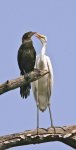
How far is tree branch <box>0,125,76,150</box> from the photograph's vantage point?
8989mm

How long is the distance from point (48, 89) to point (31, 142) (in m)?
2.52

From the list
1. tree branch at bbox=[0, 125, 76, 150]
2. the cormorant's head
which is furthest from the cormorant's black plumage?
tree branch at bbox=[0, 125, 76, 150]

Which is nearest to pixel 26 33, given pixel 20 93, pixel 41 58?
pixel 41 58

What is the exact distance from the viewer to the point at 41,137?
9156mm

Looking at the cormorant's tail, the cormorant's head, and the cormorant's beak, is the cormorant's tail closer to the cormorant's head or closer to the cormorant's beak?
the cormorant's head

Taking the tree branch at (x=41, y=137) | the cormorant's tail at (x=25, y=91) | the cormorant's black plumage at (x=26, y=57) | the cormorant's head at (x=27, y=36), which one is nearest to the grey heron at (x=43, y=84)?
the cormorant's head at (x=27, y=36)

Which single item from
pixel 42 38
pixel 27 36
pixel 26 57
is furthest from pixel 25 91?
pixel 42 38

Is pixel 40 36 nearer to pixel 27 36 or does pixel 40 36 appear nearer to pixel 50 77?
pixel 27 36

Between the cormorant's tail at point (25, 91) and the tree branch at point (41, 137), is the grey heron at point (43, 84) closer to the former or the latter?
the cormorant's tail at point (25, 91)

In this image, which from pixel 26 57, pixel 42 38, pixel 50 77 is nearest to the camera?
pixel 26 57

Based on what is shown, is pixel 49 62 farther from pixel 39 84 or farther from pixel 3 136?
pixel 3 136

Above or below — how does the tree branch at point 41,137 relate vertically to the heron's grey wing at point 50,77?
below

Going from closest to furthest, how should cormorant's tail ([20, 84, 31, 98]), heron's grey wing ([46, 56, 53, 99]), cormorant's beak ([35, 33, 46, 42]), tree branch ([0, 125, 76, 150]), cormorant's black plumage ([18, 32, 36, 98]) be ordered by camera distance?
tree branch ([0, 125, 76, 150])
cormorant's tail ([20, 84, 31, 98])
cormorant's black plumage ([18, 32, 36, 98])
heron's grey wing ([46, 56, 53, 99])
cormorant's beak ([35, 33, 46, 42])

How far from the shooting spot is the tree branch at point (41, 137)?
Answer: 8989 mm
